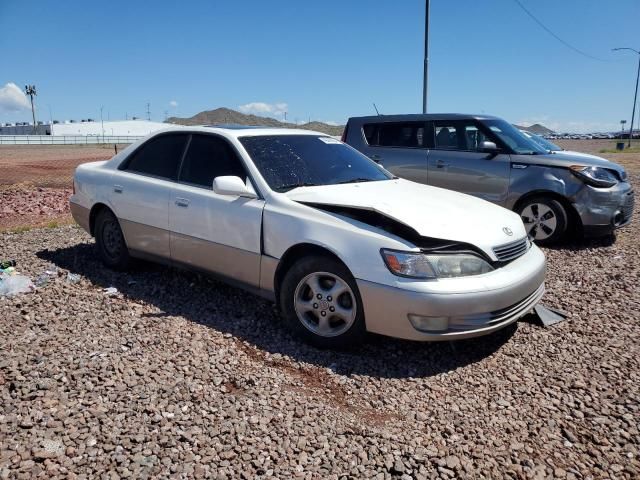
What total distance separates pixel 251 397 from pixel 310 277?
3.24 ft

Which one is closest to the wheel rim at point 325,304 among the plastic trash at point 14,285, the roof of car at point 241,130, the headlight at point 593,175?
the roof of car at point 241,130

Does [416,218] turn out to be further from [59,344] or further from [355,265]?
[59,344]

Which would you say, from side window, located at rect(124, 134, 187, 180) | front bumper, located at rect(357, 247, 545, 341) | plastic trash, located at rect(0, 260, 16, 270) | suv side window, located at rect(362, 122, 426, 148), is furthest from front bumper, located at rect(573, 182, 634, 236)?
plastic trash, located at rect(0, 260, 16, 270)

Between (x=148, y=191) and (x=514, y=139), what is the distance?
5216 millimetres

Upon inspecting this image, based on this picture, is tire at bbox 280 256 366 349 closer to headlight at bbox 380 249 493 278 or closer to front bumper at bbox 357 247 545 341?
front bumper at bbox 357 247 545 341

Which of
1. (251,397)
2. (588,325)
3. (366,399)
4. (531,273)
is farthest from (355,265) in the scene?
(588,325)

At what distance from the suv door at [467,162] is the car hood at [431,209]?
301 cm

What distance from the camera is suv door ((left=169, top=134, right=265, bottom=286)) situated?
13.7 feet

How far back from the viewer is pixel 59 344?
150 inches

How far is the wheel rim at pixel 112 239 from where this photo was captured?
18.0ft

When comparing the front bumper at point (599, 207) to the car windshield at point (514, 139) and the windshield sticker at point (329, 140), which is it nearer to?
the car windshield at point (514, 139)

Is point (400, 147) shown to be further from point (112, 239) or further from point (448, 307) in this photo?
point (448, 307)

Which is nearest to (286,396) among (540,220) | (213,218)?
(213,218)

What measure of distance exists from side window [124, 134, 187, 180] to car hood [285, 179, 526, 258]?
1.48 meters
